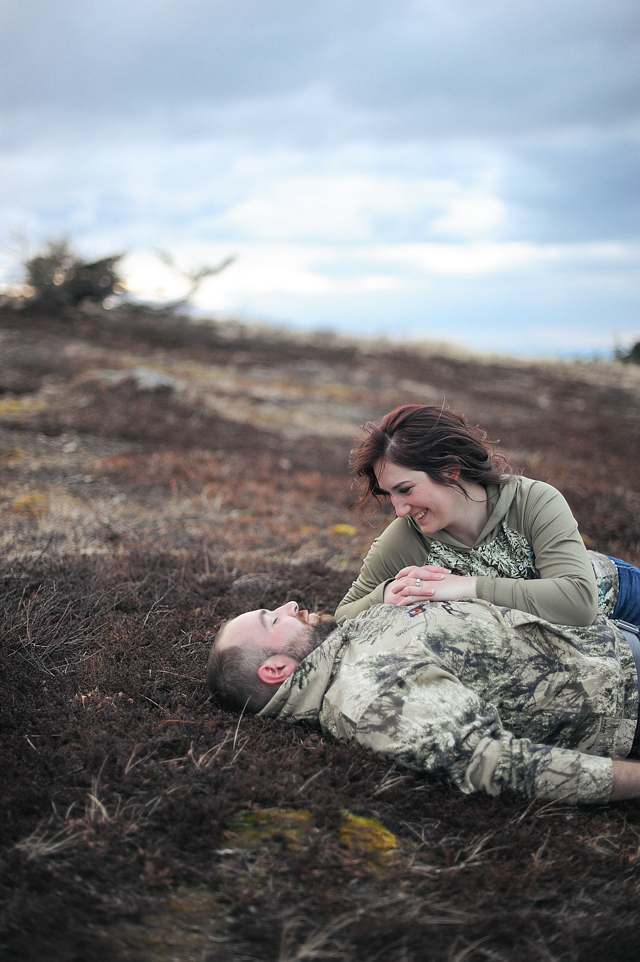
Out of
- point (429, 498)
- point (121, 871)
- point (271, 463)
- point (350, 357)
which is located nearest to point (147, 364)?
point (271, 463)

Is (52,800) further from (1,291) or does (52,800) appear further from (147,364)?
(1,291)

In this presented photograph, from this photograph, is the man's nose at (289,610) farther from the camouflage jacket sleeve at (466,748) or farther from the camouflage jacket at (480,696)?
the camouflage jacket sleeve at (466,748)

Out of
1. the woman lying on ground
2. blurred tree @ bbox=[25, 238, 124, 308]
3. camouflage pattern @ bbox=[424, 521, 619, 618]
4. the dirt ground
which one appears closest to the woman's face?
the woman lying on ground

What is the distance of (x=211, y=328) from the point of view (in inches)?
947

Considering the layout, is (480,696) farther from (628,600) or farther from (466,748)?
(628,600)

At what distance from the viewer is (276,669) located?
274 cm

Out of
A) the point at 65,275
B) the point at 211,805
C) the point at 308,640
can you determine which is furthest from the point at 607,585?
the point at 65,275

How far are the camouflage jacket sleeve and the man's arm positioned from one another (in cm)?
4

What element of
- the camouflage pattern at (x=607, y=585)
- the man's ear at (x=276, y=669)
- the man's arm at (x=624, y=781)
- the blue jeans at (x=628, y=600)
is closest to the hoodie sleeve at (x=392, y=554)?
the man's ear at (x=276, y=669)

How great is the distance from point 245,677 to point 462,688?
99cm

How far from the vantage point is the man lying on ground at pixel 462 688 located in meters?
2.27

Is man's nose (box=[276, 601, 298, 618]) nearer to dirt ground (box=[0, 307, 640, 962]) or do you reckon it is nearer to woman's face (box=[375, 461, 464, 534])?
dirt ground (box=[0, 307, 640, 962])

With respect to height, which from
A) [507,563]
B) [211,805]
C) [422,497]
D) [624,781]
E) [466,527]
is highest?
[422,497]

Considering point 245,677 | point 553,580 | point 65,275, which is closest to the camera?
point 553,580
